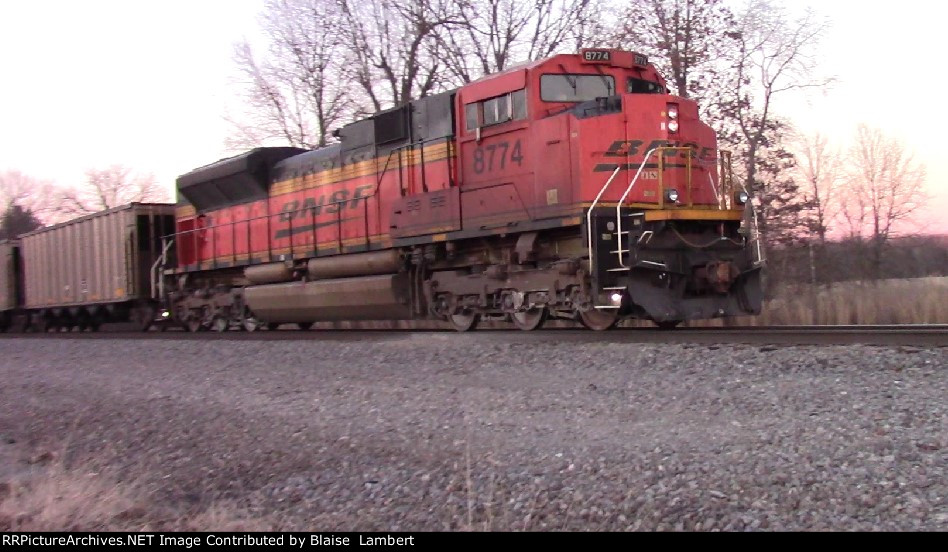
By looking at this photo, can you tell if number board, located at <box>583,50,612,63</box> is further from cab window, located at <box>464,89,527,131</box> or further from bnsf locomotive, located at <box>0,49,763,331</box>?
cab window, located at <box>464,89,527,131</box>

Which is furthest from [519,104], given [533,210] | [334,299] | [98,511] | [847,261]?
[847,261]

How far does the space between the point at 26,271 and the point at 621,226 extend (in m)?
22.3

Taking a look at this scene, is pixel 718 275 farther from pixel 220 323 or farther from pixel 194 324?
pixel 194 324

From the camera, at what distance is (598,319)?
36.8ft

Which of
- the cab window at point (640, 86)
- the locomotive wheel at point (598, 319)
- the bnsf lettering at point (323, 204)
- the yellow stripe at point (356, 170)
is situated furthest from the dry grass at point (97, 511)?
the bnsf lettering at point (323, 204)

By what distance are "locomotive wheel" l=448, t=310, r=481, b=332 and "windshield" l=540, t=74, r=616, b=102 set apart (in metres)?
3.48

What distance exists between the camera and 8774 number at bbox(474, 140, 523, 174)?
1107cm

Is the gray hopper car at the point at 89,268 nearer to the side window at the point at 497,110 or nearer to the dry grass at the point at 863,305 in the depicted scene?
the side window at the point at 497,110

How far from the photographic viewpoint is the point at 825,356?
7.09 meters

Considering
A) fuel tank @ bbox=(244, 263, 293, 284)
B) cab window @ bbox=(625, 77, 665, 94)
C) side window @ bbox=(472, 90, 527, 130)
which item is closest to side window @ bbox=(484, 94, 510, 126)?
side window @ bbox=(472, 90, 527, 130)

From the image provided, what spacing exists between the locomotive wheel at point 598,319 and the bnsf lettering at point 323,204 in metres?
4.51

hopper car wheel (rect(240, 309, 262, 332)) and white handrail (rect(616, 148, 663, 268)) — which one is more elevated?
white handrail (rect(616, 148, 663, 268))
